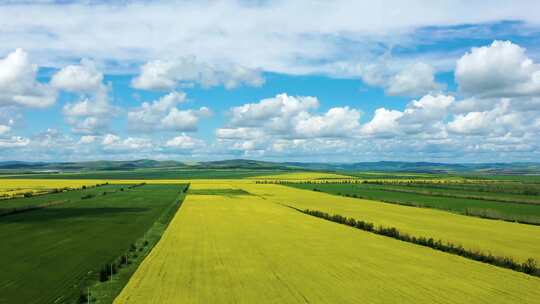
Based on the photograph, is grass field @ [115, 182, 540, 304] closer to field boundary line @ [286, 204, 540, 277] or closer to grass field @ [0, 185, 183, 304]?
field boundary line @ [286, 204, 540, 277]

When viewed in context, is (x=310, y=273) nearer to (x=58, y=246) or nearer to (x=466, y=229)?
(x=58, y=246)

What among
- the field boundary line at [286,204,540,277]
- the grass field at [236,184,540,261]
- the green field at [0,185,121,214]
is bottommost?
the grass field at [236,184,540,261]

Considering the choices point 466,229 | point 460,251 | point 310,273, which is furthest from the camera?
point 466,229

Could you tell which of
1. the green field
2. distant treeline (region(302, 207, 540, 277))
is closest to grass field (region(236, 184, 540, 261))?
distant treeline (region(302, 207, 540, 277))

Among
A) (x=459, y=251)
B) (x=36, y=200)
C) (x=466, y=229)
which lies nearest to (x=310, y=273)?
(x=459, y=251)

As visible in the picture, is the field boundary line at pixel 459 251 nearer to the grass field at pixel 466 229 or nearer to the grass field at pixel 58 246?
the grass field at pixel 466 229

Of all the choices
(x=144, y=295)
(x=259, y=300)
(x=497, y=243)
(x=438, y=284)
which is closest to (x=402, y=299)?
(x=438, y=284)
